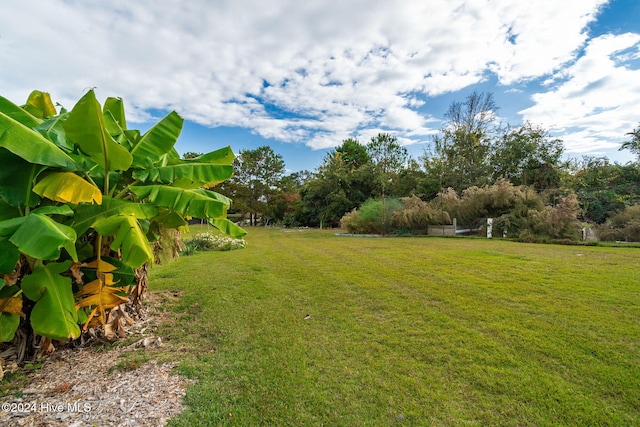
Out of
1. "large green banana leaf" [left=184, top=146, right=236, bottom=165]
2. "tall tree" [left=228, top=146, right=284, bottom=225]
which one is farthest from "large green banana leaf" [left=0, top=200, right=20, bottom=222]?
"tall tree" [left=228, top=146, right=284, bottom=225]

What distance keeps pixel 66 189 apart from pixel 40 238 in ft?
1.93

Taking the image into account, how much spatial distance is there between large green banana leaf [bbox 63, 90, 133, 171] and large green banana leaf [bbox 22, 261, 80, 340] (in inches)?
40.2

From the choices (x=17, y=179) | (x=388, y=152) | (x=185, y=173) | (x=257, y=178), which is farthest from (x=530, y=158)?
(x=17, y=179)

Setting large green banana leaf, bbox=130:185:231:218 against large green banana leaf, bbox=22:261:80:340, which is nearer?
large green banana leaf, bbox=22:261:80:340

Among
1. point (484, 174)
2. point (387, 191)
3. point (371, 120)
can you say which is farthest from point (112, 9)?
point (484, 174)

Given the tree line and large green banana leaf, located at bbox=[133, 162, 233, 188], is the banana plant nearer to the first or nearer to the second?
large green banana leaf, located at bbox=[133, 162, 233, 188]

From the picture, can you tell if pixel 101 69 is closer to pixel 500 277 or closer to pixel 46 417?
pixel 46 417

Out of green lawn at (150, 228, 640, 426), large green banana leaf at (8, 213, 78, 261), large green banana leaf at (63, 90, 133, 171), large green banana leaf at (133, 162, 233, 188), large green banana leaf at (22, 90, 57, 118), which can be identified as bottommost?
green lawn at (150, 228, 640, 426)

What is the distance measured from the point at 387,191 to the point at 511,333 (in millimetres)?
20571

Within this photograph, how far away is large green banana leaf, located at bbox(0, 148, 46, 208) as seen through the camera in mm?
2270

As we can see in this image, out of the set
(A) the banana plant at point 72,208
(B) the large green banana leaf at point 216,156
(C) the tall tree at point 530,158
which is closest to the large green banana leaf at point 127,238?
(A) the banana plant at point 72,208

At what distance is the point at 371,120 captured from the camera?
20297 millimetres

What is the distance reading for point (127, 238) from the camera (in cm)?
230

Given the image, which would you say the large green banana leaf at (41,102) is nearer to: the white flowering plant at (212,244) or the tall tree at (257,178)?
the white flowering plant at (212,244)
